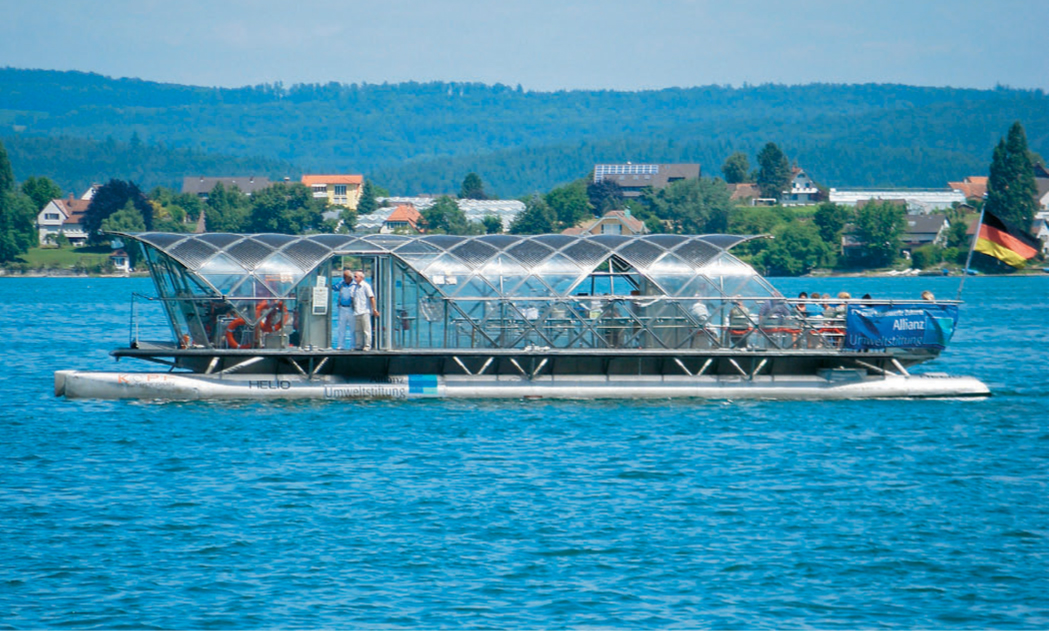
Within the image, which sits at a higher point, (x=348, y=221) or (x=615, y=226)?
(x=348, y=221)

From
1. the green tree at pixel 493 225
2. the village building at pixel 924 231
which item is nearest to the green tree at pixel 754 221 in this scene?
the village building at pixel 924 231

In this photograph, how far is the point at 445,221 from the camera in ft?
609

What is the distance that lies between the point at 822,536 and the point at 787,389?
11.5 meters

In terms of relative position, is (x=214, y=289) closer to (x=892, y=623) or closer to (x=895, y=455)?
(x=895, y=455)

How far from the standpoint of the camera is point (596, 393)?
3262cm

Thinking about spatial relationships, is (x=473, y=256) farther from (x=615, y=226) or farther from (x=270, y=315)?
(x=615, y=226)

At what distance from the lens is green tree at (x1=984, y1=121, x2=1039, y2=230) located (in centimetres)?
14500

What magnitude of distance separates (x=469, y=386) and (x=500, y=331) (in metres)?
1.70

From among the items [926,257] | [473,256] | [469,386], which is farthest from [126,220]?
[469,386]

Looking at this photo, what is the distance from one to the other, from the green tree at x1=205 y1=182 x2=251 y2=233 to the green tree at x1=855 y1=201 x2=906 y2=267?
79.1 meters

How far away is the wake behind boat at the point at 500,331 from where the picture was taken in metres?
32.3

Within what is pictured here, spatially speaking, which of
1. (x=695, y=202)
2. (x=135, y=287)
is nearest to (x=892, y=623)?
(x=135, y=287)

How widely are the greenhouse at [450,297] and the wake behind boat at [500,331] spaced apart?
0.13 feet

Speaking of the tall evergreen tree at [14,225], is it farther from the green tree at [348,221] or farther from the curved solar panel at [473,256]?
the curved solar panel at [473,256]
